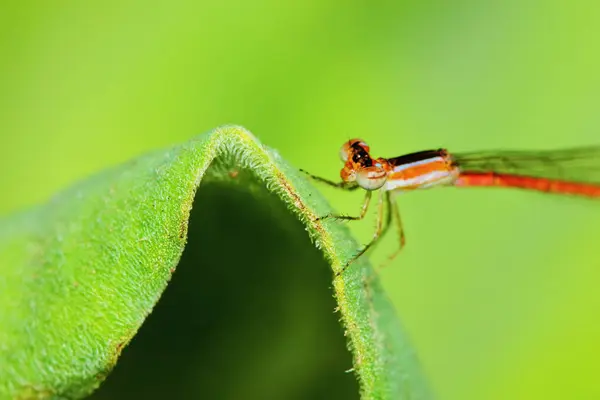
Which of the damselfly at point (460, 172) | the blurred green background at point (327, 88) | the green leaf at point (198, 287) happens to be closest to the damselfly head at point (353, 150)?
the damselfly at point (460, 172)

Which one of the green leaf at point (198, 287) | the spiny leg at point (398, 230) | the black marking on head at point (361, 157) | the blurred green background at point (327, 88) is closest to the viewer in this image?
the green leaf at point (198, 287)

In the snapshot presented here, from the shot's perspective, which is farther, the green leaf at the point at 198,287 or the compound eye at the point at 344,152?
the compound eye at the point at 344,152

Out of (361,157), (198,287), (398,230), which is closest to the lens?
(198,287)

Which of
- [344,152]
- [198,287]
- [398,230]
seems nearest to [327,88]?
[344,152]

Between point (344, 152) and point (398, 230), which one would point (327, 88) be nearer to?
point (344, 152)

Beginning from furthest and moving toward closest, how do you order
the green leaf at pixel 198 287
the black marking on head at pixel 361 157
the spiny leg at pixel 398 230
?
the spiny leg at pixel 398 230, the black marking on head at pixel 361 157, the green leaf at pixel 198 287

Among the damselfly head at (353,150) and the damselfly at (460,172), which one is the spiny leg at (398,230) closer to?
the damselfly at (460,172)

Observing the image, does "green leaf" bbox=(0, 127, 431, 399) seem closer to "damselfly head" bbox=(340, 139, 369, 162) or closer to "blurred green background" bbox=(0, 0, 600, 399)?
"damselfly head" bbox=(340, 139, 369, 162)
